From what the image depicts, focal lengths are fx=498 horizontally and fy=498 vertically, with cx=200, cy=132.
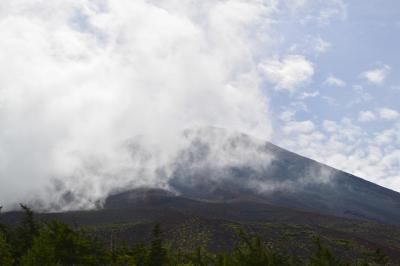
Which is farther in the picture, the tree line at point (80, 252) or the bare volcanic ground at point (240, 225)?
the bare volcanic ground at point (240, 225)

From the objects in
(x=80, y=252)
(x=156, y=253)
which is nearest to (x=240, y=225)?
(x=156, y=253)

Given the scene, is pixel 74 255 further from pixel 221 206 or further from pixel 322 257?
pixel 221 206

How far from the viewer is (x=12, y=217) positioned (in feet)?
629

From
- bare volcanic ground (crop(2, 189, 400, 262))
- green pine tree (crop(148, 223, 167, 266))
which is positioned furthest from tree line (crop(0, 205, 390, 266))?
bare volcanic ground (crop(2, 189, 400, 262))

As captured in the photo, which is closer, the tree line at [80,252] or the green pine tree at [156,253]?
the tree line at [80,252]

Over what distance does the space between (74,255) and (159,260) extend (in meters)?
7.96

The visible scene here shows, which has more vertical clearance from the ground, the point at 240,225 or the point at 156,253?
the point at 240,225

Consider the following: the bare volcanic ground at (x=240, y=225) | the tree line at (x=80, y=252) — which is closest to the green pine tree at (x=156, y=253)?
the tree line at (x=80, y=252)

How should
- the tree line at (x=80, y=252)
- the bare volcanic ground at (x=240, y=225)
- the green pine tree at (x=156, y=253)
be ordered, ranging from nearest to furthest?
the tree line at (x=80, y=252) → the green pine tree at (x=156, y=253) → the bare volcanic ground at (x=240, y=225)

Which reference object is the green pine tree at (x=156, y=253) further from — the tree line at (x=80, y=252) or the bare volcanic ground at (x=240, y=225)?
the bare volcanic ground at (x=240, y=225)

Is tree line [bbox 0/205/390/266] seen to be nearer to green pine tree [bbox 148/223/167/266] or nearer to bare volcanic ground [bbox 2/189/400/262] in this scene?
green pine tree [bbox 148/223/167/266]

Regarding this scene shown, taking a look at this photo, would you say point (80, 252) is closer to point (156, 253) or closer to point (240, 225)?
point (156, 253)

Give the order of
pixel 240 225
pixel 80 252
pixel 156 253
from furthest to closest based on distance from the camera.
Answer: pixel 240 225, pixel 156 253, pixel 80 252

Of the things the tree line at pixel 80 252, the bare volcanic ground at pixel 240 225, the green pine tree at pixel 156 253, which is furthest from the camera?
the bare volcanic ground at pixel 240 225
